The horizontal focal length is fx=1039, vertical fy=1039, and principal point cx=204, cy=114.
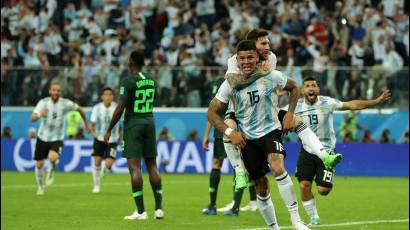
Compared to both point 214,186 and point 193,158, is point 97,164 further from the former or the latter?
point 193,158

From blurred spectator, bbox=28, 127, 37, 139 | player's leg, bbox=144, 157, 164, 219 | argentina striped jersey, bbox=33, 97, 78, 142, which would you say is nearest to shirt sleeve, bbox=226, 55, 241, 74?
player's leg, bbox=144, 157, 164, 219

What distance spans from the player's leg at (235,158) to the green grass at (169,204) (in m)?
1.78

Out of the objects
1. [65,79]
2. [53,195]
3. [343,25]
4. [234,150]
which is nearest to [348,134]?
[343,25]

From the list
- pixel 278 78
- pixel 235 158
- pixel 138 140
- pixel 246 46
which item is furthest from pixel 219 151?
pixel 246 46

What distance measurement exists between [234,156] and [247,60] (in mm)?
1632

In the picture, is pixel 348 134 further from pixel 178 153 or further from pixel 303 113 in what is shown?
pixel 303 113

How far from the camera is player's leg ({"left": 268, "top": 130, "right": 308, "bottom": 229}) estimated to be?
490 inches

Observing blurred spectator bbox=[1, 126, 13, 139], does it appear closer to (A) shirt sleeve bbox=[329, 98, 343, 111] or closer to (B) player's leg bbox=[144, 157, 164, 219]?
(B) player's leg bbox=[144, 157, 164, 219]

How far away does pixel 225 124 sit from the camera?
40.9 ft

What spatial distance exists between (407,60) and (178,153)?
25.1ft

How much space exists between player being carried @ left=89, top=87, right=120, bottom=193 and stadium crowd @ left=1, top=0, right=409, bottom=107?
6.53 m

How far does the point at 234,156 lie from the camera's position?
13.3 meters

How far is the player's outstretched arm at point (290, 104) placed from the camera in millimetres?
12594

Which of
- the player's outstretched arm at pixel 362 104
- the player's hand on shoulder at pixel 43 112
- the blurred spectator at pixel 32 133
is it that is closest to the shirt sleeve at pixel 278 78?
the player's outstretched arm at pixel 362 104
